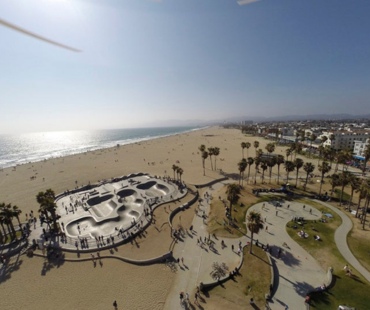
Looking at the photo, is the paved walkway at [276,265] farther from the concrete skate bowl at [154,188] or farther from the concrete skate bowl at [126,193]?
the concrete skate bowl at [126,193]

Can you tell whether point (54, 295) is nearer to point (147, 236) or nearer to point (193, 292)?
point (147, 236)

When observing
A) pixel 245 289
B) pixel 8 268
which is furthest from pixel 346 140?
pixel 8 268

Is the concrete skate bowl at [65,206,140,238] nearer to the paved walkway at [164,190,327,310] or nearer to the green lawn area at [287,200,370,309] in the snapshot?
the paved walkway at [164,190,327,310]

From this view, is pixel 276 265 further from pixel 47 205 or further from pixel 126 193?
pixel 126 193

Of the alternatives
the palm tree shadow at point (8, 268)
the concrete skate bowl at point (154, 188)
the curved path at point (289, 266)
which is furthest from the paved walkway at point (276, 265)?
the palm tree shadow at point (8, 268)

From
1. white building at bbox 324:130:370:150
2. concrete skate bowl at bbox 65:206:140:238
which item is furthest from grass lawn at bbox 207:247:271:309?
white building at bbox 324:130:370:150

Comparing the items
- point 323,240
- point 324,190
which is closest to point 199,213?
point 323,240
